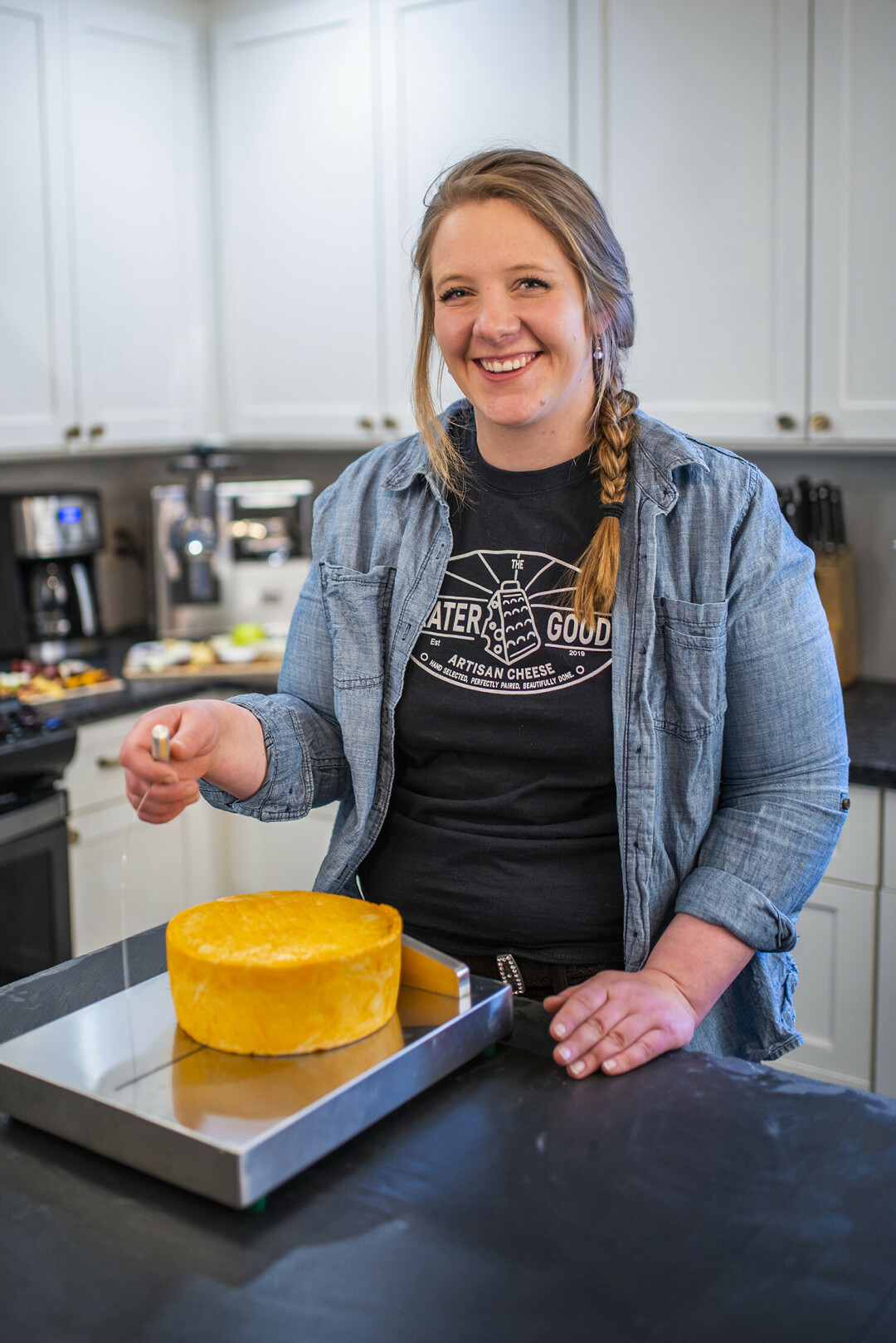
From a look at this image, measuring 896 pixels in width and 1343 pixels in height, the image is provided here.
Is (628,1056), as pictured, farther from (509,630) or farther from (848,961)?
(848,961)

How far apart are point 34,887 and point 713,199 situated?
1.89 m

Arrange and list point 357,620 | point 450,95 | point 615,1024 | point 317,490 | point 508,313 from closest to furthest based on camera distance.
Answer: point 615,1024
point 508,313
point 357,620
point 450,95
point 317,490

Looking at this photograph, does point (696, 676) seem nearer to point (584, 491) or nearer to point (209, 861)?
point (584, 491)

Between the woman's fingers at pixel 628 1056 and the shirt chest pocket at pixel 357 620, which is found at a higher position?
the shirt chest pocket at pixel 357 620

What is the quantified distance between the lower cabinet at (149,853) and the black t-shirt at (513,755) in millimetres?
1366

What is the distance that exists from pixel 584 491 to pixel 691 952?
485 mm

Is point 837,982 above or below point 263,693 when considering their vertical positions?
below

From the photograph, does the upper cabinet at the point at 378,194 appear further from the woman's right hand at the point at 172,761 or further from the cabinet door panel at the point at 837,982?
the woman's right hand at the point at 172,761

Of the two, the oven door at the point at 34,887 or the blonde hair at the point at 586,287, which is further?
the oven door at the point at 34,887

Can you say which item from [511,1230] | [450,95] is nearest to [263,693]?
[450,95]

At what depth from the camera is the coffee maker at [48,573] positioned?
9.55 feet

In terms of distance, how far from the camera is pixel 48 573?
9.82ft

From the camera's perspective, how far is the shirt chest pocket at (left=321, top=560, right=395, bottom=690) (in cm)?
130

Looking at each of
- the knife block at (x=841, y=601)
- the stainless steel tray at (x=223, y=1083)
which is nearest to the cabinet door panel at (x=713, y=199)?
the knife block at (x=841, y=601)
